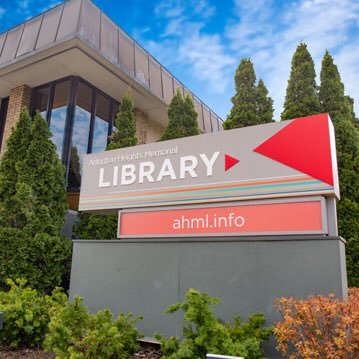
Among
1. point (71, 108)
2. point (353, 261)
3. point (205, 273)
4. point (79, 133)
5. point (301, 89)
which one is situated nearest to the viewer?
point (205, 273)

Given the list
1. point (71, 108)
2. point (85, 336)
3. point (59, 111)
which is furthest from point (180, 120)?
point (85, 336)

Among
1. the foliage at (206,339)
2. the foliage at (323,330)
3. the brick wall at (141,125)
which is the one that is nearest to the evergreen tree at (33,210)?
the brick wall at (141,125)

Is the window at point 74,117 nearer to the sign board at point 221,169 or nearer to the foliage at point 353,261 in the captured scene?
the sign board at point 221,169

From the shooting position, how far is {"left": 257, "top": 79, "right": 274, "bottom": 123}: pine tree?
869 centimetres

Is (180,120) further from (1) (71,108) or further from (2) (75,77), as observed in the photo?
(2) (75,77)

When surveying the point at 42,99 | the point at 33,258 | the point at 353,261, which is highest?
the point at 42,99

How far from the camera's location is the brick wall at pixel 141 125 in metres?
11.7

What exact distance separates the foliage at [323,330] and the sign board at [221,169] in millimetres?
1311

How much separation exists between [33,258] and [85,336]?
12.6ft

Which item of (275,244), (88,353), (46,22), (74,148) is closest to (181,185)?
(275,244)

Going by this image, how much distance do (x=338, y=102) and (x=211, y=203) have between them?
533cm

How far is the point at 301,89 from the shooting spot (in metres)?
8.44

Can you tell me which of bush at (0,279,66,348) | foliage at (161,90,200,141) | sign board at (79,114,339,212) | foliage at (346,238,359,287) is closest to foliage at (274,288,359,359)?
sign board at (79,114,339,212)

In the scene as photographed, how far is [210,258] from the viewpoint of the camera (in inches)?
163
